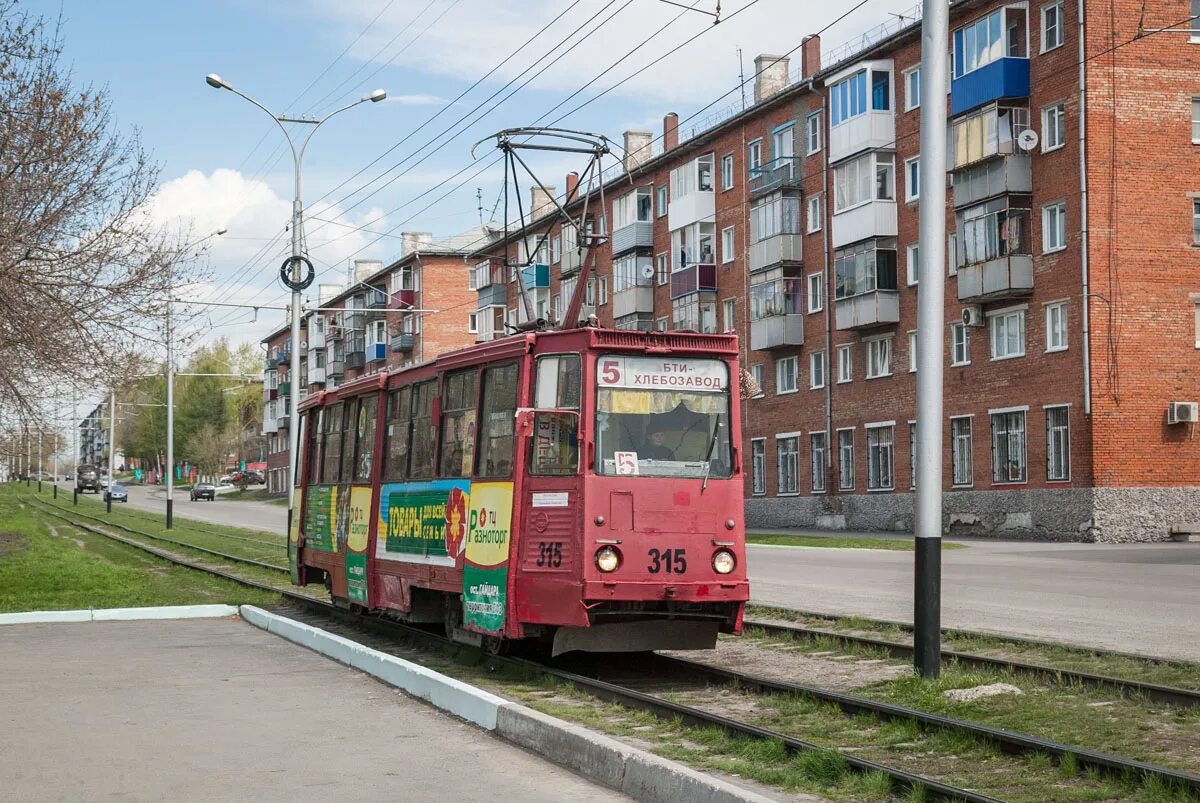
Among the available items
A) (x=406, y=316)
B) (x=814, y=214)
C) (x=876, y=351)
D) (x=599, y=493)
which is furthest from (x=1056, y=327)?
(x=406, y=316)

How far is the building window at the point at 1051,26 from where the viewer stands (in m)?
37.1

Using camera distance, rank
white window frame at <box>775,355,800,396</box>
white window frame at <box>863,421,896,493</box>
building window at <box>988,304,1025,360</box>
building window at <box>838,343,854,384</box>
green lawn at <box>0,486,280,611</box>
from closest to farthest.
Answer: green lawn at <box>0,486,280,611</box> < building window at <box>988,304,1025,360</box> < white window frame at <box>863,421,896,493</box> < building window at <box>838,343,854,384</box> < white window frame at <box>775,355,800,396</box>

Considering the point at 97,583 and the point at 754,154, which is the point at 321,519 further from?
the point at 754,154

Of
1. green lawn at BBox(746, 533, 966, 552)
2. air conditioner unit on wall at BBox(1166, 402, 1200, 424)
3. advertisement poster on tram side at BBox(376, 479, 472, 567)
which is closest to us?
advertisement poster on tram side at BBox(376, 479, 472, 567)

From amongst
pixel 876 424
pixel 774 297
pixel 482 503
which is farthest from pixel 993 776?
pixel 774 297

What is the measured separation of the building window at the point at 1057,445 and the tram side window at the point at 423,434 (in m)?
25.1

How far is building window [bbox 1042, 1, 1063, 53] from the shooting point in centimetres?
3709

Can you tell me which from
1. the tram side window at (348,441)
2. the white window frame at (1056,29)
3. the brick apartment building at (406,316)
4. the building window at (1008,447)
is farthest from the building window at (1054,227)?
the brick apartment building at (406,316)

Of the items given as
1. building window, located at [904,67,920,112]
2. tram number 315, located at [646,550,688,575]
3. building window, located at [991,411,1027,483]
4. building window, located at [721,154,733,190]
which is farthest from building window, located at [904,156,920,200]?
tram number 315, located at [646,550,688,575]

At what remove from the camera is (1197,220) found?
121 ft

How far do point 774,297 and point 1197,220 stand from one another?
1584 centimetres

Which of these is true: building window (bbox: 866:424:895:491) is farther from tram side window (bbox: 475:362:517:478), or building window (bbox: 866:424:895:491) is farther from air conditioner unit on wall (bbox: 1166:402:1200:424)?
tram side window (bbox: 475:362:517:478)

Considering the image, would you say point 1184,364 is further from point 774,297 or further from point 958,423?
point 774,297

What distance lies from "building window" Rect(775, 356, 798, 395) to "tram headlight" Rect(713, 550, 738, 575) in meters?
38.4
